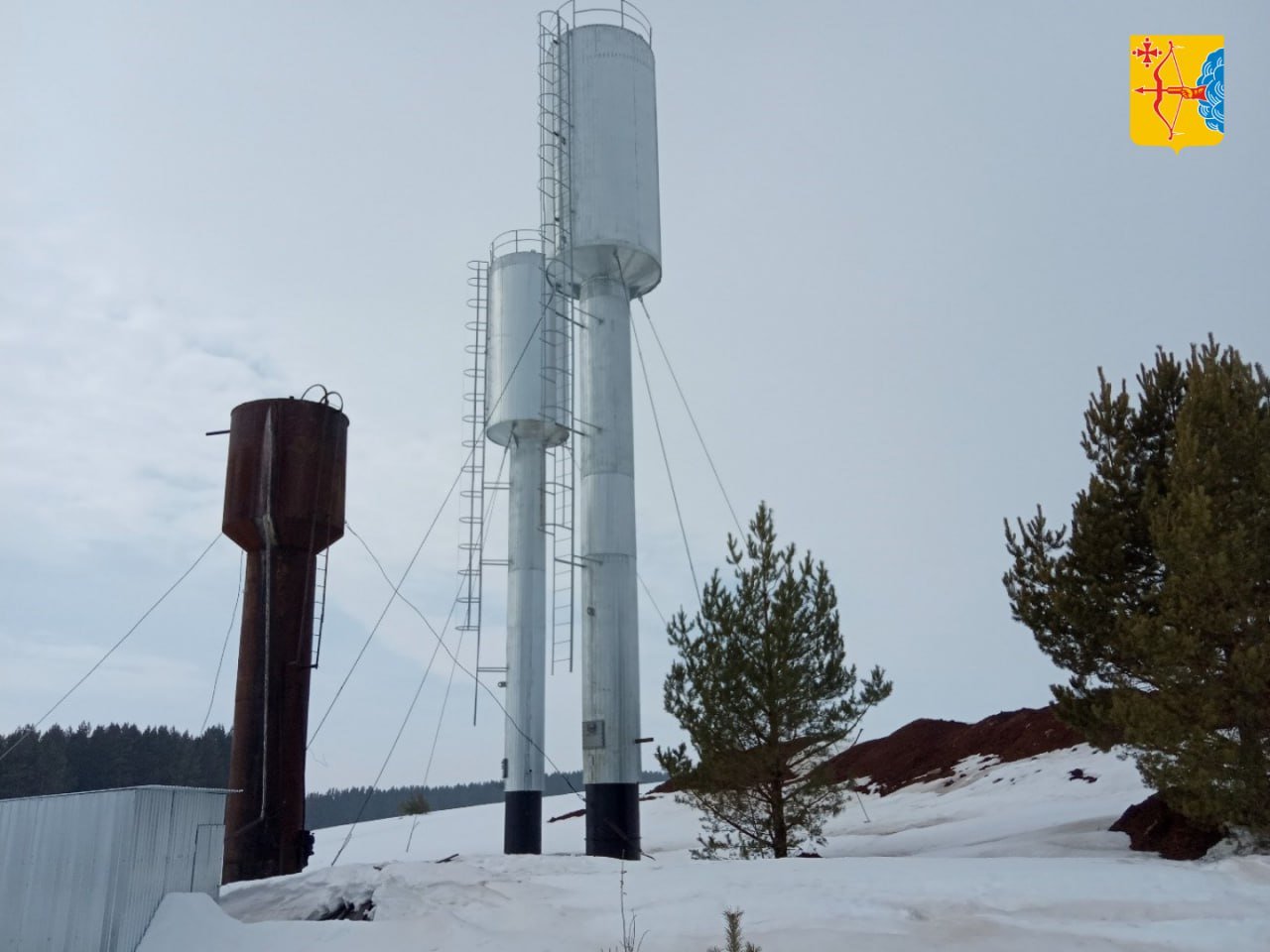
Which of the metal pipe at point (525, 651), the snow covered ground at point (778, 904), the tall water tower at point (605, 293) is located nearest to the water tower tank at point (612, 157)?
the tall water tower at point (605, 293)

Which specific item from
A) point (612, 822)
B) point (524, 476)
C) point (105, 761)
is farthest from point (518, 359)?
point (105, 761)

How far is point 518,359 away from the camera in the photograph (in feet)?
104

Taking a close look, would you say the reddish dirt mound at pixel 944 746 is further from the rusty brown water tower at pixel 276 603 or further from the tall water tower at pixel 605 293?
the rusty brown water tower at pixel 276 603

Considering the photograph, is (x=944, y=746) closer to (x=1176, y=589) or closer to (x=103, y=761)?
(x=1176, y=589)

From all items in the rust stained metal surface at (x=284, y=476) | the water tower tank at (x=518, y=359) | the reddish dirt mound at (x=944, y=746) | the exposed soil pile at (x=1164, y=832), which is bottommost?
the exposed soil pile at (x=1164, y=832)

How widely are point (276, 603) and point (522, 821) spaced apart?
39.5 ft

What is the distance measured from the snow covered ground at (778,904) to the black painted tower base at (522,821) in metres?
11.7

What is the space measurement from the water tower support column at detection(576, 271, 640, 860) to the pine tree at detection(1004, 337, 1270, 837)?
24.9 feet

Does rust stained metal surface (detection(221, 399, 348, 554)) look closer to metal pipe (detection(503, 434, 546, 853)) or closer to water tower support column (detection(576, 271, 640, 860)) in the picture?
water tower support column (detection(576, 271, 640, 860))

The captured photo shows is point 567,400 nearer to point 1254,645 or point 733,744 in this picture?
point 733,744

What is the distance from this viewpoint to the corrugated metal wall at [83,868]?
37.2ft

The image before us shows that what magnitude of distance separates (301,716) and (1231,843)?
14.6 meters

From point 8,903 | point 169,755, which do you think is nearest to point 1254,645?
point 8,903

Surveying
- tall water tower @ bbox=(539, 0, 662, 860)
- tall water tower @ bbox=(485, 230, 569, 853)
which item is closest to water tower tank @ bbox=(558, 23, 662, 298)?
tall water tower @ bbox=(539, 0, 662, 860)
